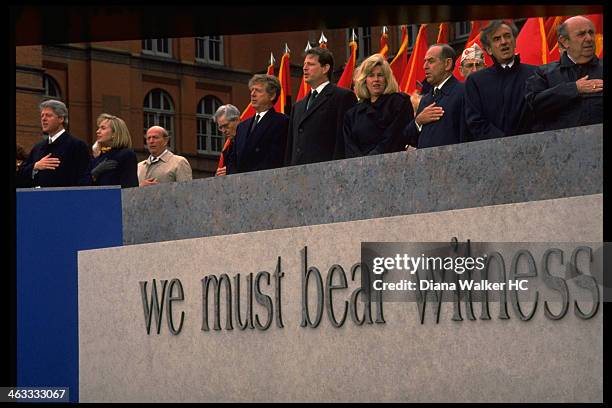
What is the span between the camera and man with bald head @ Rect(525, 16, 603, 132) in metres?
8.55

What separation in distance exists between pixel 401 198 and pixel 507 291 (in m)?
1.21

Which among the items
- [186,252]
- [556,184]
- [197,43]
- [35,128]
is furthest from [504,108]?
[35,128]

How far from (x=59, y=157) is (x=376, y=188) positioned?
3.34m

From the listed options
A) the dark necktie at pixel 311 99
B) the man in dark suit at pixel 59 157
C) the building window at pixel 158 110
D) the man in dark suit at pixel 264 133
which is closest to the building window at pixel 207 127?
the building window at pixel 158 110

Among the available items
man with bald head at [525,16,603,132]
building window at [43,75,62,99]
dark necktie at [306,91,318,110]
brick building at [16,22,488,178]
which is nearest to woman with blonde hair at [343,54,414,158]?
dark necktie at [306,91,318,110]

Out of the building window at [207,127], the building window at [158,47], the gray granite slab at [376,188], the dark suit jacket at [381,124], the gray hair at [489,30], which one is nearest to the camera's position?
the gray granite slab at [376,188]

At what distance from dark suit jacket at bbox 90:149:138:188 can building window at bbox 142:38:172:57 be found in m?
9.40

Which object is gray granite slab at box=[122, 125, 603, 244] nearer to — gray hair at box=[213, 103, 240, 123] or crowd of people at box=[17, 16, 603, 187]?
crowd of people at box=[17, 16, 603, 187]

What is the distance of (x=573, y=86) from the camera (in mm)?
8578

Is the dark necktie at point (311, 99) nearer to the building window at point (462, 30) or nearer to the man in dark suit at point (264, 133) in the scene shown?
the man in dark suit at point (264, 133)

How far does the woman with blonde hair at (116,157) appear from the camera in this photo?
449 inches

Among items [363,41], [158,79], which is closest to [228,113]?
[158,79]

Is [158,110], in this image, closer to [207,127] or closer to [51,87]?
[207,127]

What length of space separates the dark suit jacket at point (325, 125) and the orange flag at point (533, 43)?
11.7 ft
